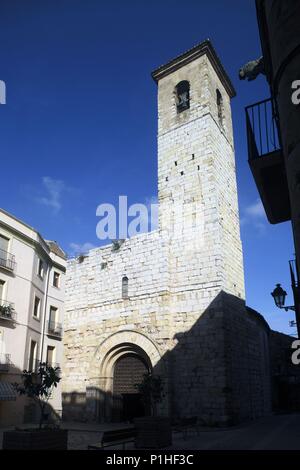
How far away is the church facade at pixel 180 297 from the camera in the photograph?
14117 mm

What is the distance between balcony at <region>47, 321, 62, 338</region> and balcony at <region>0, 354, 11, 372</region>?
3.89 metres

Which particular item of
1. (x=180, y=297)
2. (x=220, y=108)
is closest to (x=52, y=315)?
(x=180, y=297)

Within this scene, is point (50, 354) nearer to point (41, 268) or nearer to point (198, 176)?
point (41, 268)

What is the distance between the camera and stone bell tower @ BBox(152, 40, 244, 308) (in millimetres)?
15227

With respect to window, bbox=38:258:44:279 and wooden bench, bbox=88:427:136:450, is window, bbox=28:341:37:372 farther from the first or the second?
wooden bench, bbox=88:427:136:450

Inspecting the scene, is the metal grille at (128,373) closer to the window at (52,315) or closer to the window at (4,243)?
the window at (52,315)

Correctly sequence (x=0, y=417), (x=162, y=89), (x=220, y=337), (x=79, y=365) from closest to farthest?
1. (x=220, y=337)
2. (x=0, y=417)
3. (x=79, y=365)
4. (x=162, y=89)

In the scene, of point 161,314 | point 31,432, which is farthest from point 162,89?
point 31,432

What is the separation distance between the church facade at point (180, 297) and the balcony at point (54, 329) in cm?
256

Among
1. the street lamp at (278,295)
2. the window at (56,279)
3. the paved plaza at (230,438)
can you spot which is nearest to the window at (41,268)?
the window at (56,279)

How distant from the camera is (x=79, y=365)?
17.2 meters

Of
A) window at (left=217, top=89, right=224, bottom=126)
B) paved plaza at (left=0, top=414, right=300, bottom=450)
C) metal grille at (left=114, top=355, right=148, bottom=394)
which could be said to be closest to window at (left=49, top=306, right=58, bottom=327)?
metal grille at (left=114, top=355, right=148, bottom=394)

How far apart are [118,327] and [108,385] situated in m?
2.32
